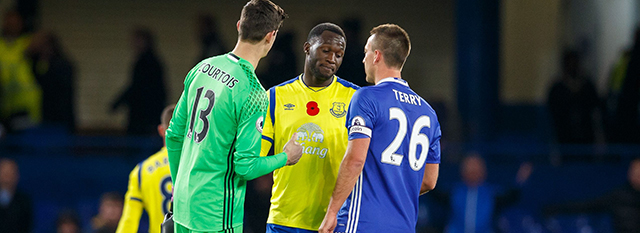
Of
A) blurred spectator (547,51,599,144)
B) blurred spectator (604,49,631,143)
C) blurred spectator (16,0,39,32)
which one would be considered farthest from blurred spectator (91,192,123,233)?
blurred spectator (604,49,631,143)

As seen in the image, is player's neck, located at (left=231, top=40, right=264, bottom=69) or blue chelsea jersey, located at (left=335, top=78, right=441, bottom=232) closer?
player's neck, located at (left=231, top=40, right=264, bottom=69)

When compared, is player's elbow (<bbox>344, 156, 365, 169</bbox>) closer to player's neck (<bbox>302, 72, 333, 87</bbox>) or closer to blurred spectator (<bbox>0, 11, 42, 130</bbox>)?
player's neck (<bbox>302, 72, 333, 87</bbox>)

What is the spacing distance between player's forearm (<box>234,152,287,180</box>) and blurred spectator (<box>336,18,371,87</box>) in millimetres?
6259

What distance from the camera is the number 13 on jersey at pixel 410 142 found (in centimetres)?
379

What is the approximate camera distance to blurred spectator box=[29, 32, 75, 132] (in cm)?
992

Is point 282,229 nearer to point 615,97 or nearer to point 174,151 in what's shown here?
point 174,151

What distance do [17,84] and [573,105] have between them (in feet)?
27.8

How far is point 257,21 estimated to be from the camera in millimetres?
3504

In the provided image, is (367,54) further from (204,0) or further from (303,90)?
(204,0)

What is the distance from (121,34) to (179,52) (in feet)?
4.06

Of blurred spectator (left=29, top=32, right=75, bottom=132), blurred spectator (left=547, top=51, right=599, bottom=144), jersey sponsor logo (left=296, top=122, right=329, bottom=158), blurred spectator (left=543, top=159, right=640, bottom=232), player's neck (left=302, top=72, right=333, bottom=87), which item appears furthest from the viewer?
blurred spectator (left=547, top=51, right=599, bottom=144)

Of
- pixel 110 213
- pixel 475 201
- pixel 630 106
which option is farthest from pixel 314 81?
pixel 630 106

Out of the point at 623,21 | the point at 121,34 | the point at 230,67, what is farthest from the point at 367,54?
the point at 121,34

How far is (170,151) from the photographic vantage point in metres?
3.73
